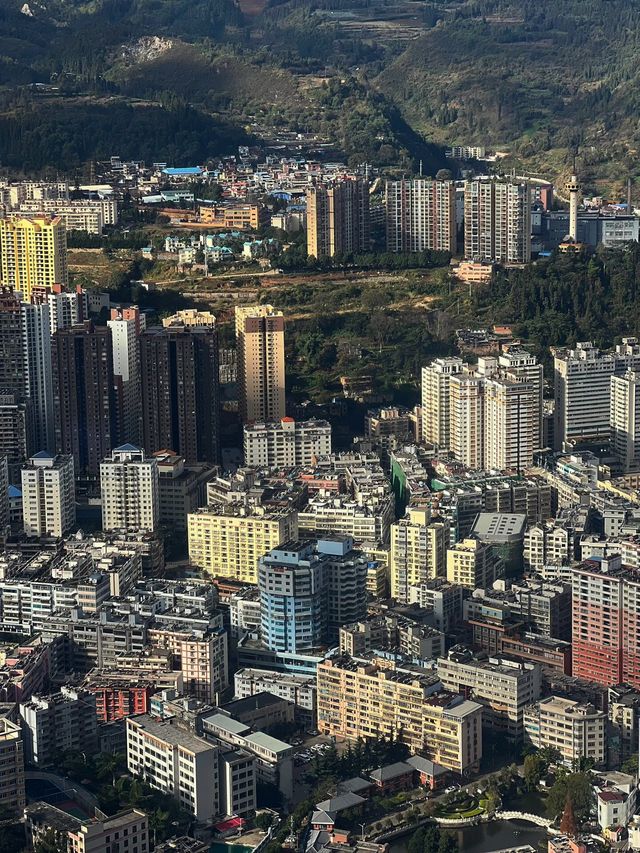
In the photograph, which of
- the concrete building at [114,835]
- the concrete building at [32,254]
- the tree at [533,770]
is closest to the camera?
the concrete building at [114,835]

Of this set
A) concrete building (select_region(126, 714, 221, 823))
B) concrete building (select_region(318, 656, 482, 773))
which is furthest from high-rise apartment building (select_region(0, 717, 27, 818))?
concrete building (select_region(318, 656, 482, 773))

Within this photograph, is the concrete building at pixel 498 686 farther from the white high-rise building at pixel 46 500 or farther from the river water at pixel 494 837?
the white high-rise building at pixel 46 500

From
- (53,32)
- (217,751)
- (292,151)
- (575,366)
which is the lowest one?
(217,751)

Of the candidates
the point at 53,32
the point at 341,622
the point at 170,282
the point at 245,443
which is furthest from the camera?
the point at 53,32


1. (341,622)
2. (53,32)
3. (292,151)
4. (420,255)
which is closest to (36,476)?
(341,622)

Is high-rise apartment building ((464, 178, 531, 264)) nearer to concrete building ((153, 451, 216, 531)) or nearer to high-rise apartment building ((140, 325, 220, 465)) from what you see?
high-rise apartment building ((140, 325, 220, 465))

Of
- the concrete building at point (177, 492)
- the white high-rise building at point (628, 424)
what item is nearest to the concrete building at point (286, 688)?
the concrete building at point (177, 492)

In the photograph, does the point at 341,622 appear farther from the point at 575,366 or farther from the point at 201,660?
the point at 575,366
